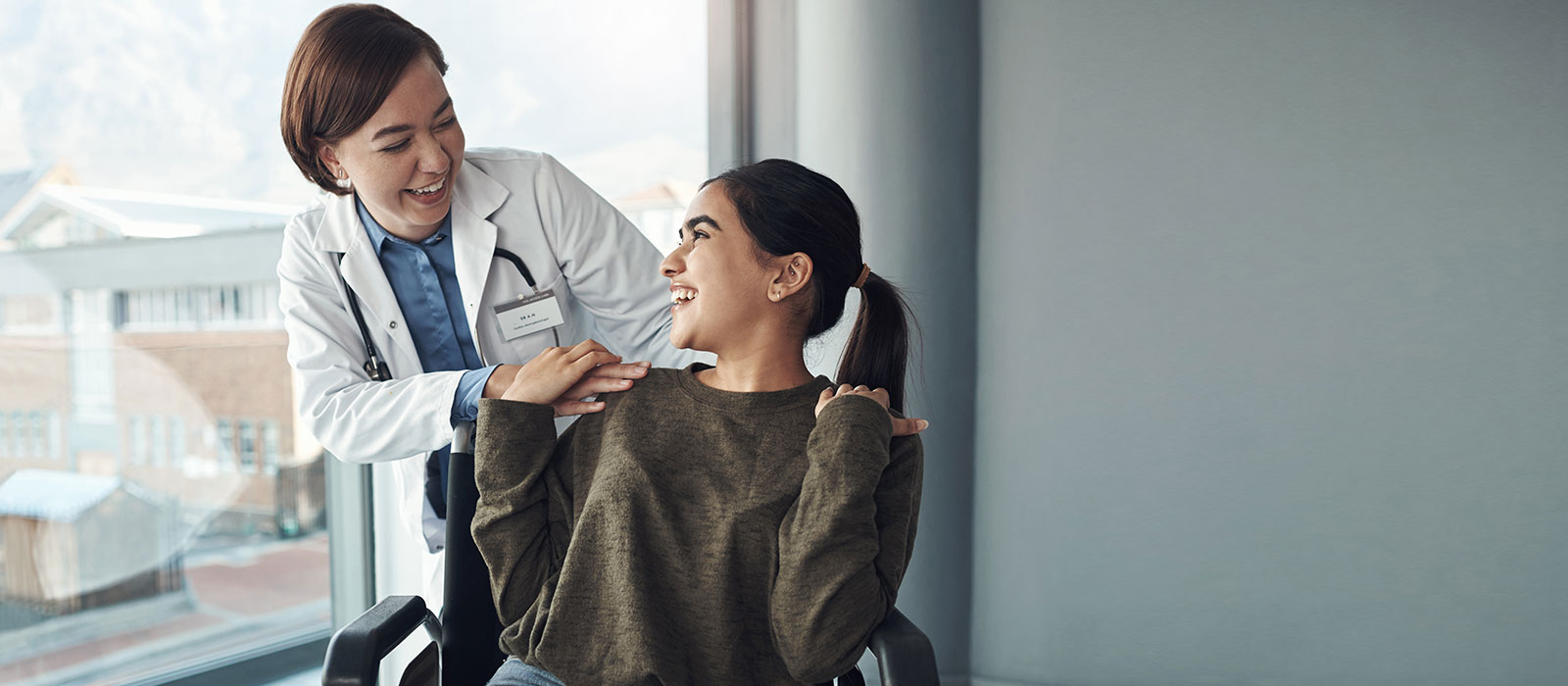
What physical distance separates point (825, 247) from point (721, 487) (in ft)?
1.15

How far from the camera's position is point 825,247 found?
121 centimetres

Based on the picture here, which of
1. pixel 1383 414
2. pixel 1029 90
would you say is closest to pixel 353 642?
pixel 1029 90

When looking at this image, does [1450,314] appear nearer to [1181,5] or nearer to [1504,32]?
[1504,32]

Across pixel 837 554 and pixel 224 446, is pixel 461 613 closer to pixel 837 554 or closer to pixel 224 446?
pixel 837 554

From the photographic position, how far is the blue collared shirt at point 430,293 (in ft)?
4.69

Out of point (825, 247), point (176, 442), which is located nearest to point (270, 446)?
point (176, 442)

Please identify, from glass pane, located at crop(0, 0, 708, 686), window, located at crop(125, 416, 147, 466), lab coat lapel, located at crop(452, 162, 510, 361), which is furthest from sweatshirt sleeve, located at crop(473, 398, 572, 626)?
window, located at crop(125, 416, 147, 466)

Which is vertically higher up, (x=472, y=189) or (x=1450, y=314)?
(x=472, y=189)

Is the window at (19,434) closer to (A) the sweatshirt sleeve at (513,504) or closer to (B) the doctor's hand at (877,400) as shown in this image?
(A) the sweatshirt sleeve at (513,504)

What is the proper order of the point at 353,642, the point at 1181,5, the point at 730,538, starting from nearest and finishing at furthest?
the point at 353,642 → the point at 730,538 → the point at 1181,5

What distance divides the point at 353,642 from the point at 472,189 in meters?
0.76

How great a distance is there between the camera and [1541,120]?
178 cm

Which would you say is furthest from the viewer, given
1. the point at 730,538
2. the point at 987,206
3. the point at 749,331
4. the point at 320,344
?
the point at 987,206

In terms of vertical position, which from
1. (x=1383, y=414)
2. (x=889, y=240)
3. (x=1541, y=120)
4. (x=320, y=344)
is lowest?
(x=1383, y=414)
